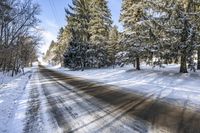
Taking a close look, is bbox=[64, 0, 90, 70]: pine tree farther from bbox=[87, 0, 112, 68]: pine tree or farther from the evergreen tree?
the evergreen tree

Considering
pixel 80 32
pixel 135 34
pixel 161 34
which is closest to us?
pixel 161 34

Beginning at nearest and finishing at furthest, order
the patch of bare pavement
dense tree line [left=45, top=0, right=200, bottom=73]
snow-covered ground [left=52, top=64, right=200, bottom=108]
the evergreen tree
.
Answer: the patch of bare pavement, snow-covered ground [left=52, top=64, right=200, bottom=108], the evergreen tree, dense tree line [left=45, top=0, right=200, bottom=73]

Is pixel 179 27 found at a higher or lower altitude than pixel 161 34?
higher

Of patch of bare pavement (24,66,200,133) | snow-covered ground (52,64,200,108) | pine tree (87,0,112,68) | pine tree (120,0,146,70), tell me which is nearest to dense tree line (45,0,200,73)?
pine tree (120,0,146,70)

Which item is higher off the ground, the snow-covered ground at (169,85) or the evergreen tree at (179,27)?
the evergreen tree at (179,27)

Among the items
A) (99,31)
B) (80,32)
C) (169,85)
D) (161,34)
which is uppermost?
(80,32)

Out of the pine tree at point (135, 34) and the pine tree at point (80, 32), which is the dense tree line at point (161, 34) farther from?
the pine tree at point (80, 32)

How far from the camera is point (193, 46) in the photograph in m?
16.1

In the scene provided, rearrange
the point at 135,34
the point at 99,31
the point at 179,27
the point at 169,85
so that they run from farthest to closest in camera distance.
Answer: the point at 99,31
the point at 135,34
the point at 179,27
the point at 169,85

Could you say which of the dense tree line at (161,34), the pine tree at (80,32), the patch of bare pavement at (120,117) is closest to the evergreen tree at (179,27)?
the dense tree line at (161,34)

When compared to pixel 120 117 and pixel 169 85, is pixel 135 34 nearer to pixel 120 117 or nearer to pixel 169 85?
pixel 169 85

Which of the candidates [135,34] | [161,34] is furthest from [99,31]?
[161,34]

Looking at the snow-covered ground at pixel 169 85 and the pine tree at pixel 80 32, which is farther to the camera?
the pine tree at pixel 80 32

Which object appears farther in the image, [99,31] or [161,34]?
[99,31]
